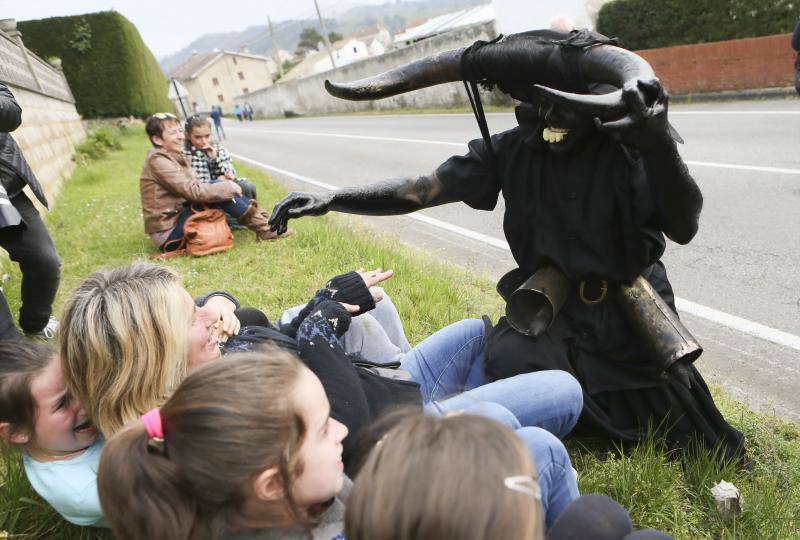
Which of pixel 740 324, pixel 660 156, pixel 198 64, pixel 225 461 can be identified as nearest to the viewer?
pixel 225 461

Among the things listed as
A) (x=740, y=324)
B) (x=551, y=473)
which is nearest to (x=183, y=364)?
(x=551, y=473)

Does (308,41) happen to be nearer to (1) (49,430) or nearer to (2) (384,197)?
(2) (384,197)

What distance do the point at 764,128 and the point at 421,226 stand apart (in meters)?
5.12

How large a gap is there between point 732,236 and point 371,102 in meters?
22.3

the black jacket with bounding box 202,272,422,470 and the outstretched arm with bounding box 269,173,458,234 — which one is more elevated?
the outstretched arm with bounding box 269,173,458,234

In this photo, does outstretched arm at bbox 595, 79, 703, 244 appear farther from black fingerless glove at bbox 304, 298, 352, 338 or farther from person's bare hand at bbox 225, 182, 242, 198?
person's bare hand at bbox 225, 182, 242, 198

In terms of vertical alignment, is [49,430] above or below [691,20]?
below

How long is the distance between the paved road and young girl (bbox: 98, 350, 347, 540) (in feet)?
7.15

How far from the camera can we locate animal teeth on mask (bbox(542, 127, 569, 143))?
189 cm

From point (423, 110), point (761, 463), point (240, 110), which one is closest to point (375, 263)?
point (761, 463)

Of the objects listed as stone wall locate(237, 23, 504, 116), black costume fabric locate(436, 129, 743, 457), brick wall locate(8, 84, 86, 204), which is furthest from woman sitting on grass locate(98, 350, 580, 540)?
brick wall locate(8, 84, 86, 204)

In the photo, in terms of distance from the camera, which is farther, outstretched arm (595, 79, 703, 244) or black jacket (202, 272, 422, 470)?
black jacket (202, 272, 422, 470)

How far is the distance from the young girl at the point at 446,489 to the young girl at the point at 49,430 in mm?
1163

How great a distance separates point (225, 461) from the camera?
1.24 meters
